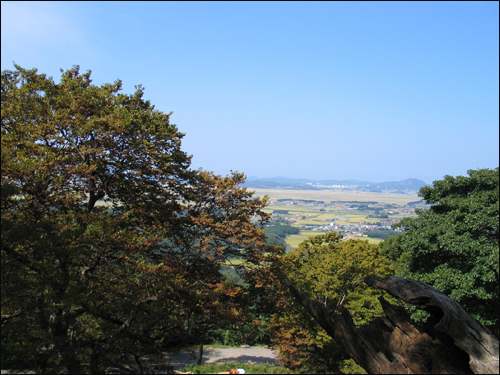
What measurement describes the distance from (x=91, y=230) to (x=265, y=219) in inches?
355

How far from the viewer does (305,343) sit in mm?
14609

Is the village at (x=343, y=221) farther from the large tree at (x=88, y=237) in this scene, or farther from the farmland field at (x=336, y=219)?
the large tree at (x=88, y=237)

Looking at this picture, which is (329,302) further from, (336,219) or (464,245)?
(336,219)

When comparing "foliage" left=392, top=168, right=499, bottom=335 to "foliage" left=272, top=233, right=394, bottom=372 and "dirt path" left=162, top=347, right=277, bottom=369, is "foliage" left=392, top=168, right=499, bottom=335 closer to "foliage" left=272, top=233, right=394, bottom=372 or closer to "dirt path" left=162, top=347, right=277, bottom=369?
"foliage" left=272, top=233, right=394, bottom=372

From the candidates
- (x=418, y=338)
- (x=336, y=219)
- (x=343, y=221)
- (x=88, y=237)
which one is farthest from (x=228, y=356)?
(x=336, y=219)

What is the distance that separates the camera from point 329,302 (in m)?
16.8

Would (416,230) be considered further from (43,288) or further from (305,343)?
(43,288)

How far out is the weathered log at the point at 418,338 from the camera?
3.19 meters

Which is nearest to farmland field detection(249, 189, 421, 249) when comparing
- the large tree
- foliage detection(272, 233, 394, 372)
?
foliage detection(272, 233, 394, 372)

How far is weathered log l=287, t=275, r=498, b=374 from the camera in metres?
3.19

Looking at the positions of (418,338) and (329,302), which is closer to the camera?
(418,338)

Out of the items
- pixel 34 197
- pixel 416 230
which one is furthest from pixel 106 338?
pixel 416 230

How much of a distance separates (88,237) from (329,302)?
13.7 metres

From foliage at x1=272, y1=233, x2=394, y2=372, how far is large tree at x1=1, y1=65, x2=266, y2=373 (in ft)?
13.6
